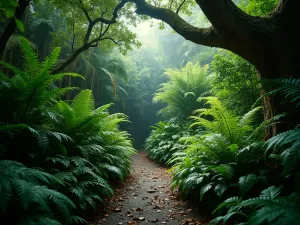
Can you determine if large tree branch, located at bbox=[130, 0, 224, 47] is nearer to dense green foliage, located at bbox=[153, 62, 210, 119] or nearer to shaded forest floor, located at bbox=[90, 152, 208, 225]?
shaded forest floor, located at bbox=[90, 152, 208, 225]

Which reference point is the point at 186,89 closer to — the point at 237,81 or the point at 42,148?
the point at 237,81

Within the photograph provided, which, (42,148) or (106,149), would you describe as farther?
(106,149)

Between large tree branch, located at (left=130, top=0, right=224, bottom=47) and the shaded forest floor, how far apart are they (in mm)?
2707

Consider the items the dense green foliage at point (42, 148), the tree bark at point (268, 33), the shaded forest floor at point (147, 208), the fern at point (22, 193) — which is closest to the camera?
the fern at point (22, 193)

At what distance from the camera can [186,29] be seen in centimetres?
360

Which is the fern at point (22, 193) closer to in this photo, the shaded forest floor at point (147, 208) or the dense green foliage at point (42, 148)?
the dense green foliage at point (42, 148)

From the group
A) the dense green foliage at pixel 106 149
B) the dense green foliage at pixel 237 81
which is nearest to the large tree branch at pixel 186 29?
the dense green foliage at pixel 106 149

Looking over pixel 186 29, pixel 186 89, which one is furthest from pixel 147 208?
pixel 186 89

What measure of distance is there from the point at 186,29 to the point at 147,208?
10.3 ft

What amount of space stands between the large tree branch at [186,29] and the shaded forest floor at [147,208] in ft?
8.88

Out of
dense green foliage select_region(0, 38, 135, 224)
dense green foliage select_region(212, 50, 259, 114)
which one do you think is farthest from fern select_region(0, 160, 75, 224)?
dense green foliage select_region(212, 50, 259, 114)

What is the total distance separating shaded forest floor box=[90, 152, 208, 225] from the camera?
2.96 metres

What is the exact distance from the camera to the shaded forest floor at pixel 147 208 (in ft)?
9.72

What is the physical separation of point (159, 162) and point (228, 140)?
4395mm
